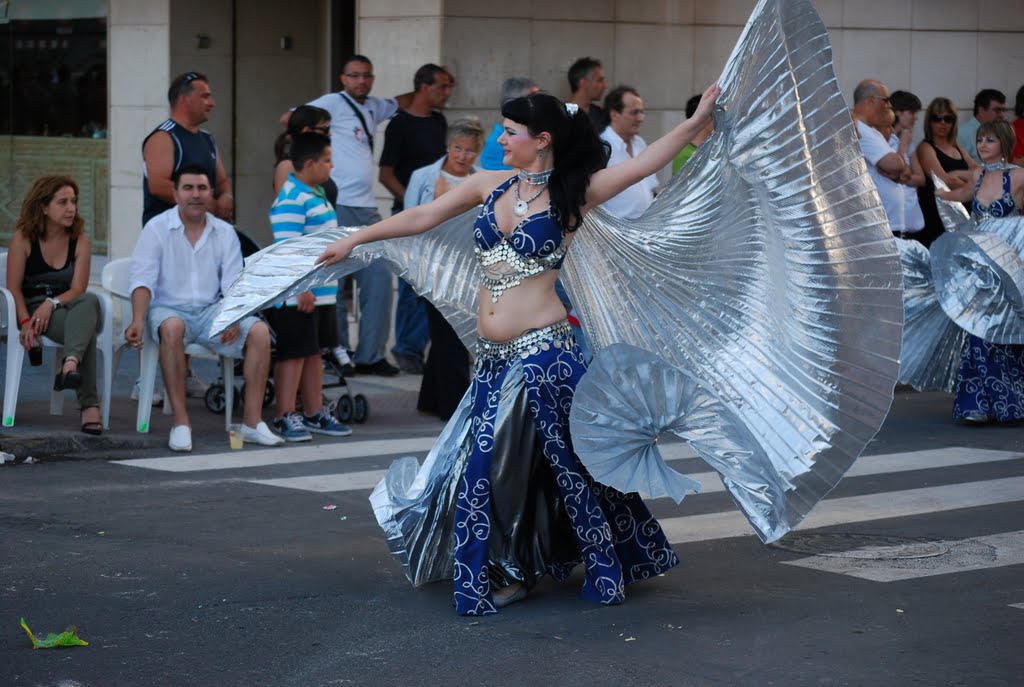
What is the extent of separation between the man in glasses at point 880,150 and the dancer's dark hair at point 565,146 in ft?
23.8

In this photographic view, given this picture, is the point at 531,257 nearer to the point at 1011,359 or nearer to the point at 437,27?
the point at 1011,359

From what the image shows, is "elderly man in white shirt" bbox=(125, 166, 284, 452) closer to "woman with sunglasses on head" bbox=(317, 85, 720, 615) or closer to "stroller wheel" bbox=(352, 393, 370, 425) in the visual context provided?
"stroller wheel" bbox=(352, 393, 370, 425)

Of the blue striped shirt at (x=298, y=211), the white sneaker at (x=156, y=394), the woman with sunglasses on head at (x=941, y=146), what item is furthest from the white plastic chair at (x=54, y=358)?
the woman with sunglasses on head at (x=941, y=146)

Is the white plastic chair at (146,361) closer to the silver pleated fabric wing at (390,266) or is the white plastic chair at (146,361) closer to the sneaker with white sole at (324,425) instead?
the sneaker with white sole at (324,425)

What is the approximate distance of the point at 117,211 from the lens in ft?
48.2

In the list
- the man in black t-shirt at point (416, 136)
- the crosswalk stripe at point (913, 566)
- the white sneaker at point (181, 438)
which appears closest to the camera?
the crosswalk stripe at point (913, 566)

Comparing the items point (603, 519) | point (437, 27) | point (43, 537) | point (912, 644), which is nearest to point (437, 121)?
point (437, 27)

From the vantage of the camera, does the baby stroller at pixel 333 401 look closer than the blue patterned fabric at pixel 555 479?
No

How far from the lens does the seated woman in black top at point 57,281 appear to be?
32.5 feet

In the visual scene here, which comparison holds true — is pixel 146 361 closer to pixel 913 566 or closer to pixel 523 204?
pixel 523 204

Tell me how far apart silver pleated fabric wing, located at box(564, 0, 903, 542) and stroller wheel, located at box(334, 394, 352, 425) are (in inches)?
177

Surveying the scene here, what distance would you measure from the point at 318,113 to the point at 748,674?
5889mm

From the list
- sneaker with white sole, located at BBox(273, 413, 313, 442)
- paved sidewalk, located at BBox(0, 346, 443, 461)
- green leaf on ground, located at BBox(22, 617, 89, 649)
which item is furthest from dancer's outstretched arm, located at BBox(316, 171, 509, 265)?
sneaker with white sole, located at BBox(273, 413, 313, 442)

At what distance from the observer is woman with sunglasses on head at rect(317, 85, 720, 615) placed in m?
6.28
